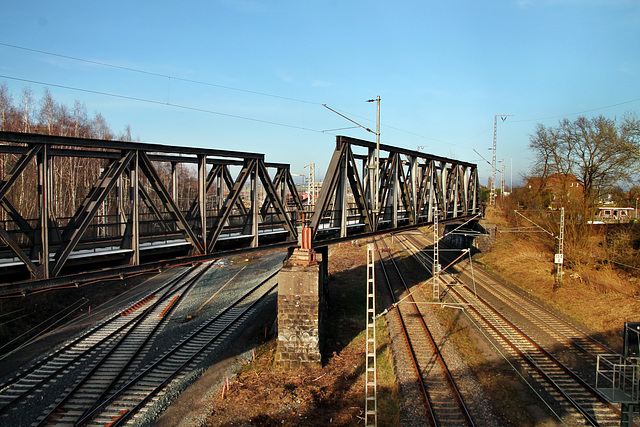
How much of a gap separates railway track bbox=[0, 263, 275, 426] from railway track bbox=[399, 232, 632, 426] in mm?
11552

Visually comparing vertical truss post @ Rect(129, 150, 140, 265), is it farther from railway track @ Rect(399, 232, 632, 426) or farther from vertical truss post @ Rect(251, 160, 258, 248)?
railway track @ Rect(399, 232, 632, 426)

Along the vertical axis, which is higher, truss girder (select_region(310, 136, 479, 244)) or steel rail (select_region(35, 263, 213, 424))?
truss girder (select_region(310, 136, 479, 244))

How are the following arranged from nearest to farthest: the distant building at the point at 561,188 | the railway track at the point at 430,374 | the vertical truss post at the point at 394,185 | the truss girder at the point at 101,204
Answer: the truss girder at the point at 101,204 < the railway track at the point at 430,374 < the vertical truss post at the point at 394,185 < the distant building at the point at 561,188

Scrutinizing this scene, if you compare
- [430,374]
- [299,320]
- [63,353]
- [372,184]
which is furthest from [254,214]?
[63,353]

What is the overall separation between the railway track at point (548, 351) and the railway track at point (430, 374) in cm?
271

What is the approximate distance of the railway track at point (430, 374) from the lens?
11.3m

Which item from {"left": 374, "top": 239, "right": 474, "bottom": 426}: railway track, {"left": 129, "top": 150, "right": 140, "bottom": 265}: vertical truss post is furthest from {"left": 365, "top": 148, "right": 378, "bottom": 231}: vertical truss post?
{"left": 129, "top": 150, "right": 140, "bottom": 265}: vertical truss post

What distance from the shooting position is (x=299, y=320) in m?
14.8

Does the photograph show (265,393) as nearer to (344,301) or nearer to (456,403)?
(456,403)

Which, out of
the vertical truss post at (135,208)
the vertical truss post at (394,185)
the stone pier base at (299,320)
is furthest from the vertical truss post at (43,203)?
the vertical truss post at (394,185)

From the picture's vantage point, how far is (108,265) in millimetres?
12148

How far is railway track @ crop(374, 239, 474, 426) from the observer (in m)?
11.3

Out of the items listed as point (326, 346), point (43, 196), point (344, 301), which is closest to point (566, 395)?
point (326, 346)

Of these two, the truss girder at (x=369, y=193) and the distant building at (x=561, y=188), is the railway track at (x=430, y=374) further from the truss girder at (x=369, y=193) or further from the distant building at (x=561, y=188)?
the distant building at (x=561, y=188)
